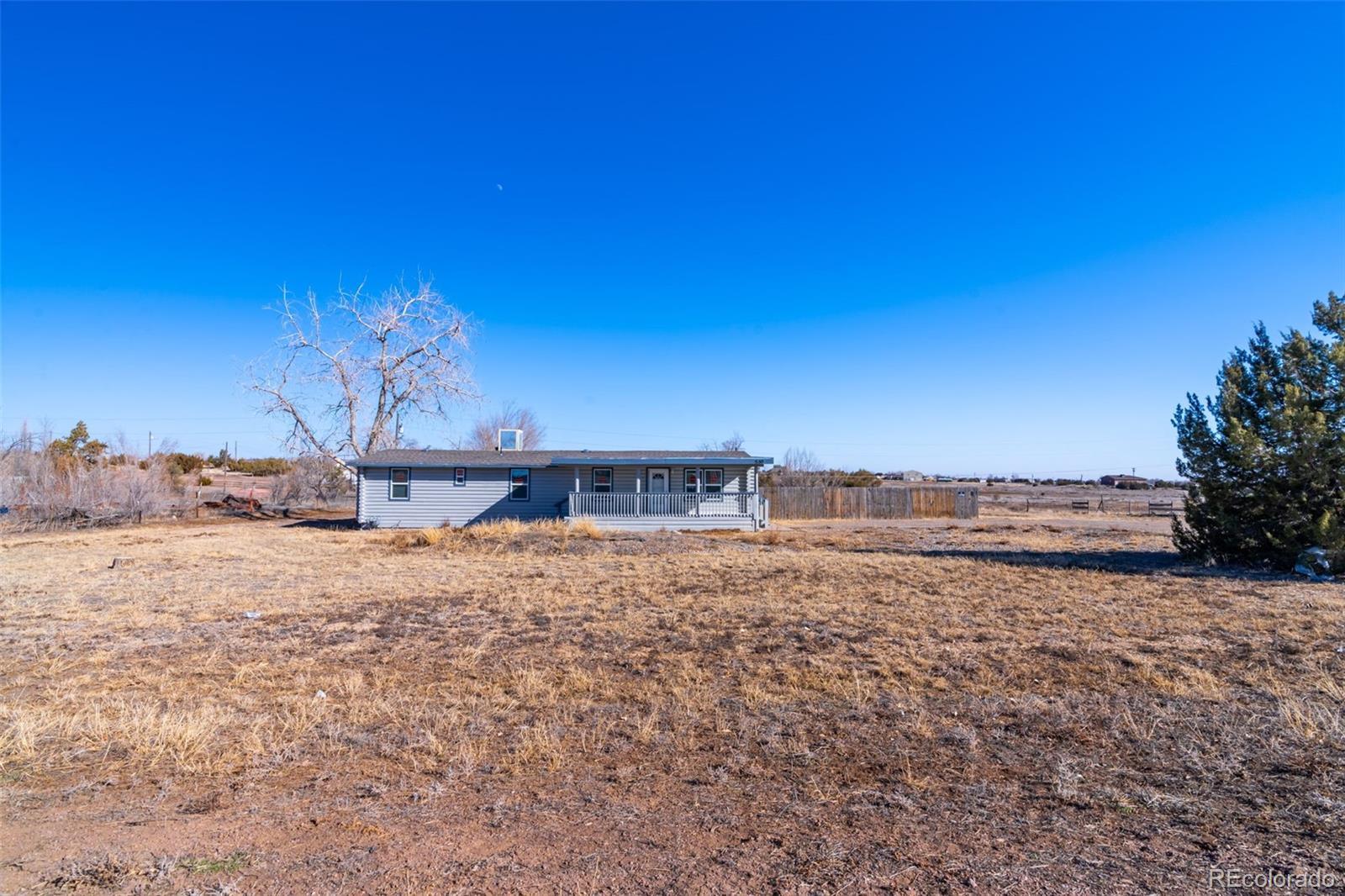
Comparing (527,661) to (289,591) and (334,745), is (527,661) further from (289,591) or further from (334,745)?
(289,591)

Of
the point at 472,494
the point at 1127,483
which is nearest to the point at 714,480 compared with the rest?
the point at 472,494

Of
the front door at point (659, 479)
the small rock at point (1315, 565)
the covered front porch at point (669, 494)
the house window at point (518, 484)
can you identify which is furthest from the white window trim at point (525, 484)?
the small rock at point (1315, 565)

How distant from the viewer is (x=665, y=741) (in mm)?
4742

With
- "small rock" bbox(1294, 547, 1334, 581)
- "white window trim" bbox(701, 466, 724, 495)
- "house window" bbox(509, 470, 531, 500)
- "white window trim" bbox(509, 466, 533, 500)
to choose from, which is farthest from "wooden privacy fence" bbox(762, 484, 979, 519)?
"small rock" bbox(1294, 547, 1334, 581)

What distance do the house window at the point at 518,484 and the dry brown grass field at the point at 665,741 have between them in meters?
15.4

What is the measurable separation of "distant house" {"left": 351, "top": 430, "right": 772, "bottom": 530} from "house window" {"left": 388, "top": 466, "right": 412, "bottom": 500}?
3cm

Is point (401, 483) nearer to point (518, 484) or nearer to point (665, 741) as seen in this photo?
point (518, 484)

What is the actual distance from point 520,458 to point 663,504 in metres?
5.92

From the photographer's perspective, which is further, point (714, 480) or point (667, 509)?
point (714, 480)

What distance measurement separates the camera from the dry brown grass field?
10.2ft

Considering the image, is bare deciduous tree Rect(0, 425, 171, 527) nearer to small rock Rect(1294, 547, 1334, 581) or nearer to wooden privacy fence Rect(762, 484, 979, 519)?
wooden privacy fence Rect(762, 484, 979, 519)

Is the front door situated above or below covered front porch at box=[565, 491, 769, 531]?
above

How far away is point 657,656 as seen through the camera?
7188 mm

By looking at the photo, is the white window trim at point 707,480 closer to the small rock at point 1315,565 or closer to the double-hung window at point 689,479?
the double-hung window at point 689,479
